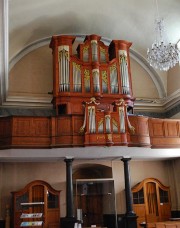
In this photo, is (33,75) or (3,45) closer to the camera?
(3,45)

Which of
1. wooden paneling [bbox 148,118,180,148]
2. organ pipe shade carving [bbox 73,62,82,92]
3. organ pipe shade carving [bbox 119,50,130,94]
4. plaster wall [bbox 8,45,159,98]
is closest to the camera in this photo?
wooden paneling [bbox 148,118,180,148]

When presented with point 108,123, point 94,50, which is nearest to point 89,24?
point 94,50

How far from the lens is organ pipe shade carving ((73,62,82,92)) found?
1425 cm

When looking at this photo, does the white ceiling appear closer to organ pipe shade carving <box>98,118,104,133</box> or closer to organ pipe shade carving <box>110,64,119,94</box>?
organ pipe shade carving <box>98,118,104,133</box>

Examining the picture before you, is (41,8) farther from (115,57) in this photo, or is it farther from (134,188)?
(134,188)

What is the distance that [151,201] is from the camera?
602 inches

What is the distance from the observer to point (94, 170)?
1689 centimetres

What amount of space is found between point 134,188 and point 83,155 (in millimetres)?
3365

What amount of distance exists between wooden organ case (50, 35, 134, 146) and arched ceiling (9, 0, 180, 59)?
100 centimetres

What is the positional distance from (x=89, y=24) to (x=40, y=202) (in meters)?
8.41

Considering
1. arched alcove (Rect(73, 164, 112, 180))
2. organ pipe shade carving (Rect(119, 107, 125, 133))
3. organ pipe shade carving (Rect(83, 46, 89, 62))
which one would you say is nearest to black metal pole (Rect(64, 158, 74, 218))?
arched alcove (Rect(73, 164, 112, 180))

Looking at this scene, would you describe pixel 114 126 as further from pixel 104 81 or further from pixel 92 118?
pixel 104 81

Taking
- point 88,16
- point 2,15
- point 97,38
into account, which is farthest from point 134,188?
point 2,15

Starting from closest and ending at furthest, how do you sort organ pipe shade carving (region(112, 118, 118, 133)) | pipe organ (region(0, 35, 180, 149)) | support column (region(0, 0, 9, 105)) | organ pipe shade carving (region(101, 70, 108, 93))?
support column (region(0, 0, 9, 105)), pipe organ (region(0, 35, 180, 149)), organ pipe shade carving (region(112, 118, 118, 133)), organ pipe shade carving (region(101, 70, 108, 93))
